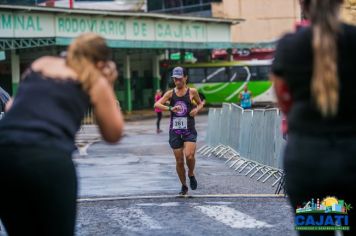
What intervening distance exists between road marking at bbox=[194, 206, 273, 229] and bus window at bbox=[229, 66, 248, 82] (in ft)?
130

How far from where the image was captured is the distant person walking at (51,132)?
10.7 feet

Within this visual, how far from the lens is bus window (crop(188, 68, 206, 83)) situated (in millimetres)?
48906

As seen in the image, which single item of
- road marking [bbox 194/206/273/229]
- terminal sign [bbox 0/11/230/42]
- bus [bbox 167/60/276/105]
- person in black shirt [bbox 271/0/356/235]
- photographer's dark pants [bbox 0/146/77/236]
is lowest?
bus [bbox 167/60/276/105]

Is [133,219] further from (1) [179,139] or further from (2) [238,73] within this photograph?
(2) [238,73]

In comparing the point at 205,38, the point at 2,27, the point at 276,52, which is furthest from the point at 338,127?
the point at 205,38

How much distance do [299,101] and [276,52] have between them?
0.82 feet

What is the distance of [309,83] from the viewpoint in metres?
3.19

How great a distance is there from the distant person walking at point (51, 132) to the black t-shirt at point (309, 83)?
0.85 meters

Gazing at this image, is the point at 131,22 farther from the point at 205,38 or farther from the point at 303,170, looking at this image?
the point at 303,170

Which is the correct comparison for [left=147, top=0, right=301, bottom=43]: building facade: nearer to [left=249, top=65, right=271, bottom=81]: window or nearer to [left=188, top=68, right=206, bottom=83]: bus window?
[left=188, top=68, right=206, bottom=83]: bus window

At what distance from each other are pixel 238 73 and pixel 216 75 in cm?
143

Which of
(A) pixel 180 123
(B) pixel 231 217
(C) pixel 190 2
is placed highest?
(C) pixel 190 2

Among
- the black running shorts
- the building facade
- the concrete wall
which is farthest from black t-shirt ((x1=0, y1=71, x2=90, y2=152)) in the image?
the concrete wall

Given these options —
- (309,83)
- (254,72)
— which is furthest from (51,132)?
(254,72)
